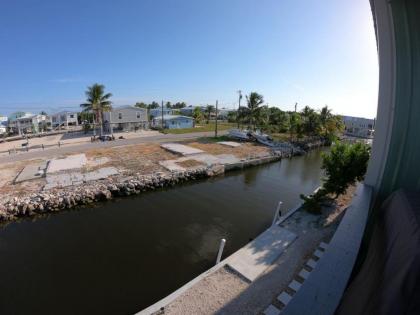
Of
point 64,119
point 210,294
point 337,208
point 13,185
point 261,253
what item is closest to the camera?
point 210,294

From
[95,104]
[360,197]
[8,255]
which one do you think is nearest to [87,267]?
[8,255]

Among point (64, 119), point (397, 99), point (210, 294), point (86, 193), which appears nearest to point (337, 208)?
point (397, 99)

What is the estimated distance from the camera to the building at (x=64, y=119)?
4794cm

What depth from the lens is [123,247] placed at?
8.73 meters

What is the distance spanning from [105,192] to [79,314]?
758cm

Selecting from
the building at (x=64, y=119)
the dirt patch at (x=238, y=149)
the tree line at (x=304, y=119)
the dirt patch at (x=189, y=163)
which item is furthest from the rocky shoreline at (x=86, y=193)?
the building at (x=64, y=119)

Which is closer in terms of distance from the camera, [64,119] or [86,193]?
[86,193]

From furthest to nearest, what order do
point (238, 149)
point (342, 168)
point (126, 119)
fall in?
1. point (126, 119)
2. point (238, 149)
3. point (342, 168)

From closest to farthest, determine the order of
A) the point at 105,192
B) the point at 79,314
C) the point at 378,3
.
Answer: the point at 378,3 → the point at 79,314 → the point at 105,192

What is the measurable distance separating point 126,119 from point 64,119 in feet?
68.3

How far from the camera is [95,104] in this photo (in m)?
31.8

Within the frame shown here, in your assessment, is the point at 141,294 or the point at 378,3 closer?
the point at 378,3

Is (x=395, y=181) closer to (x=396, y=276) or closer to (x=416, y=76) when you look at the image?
(x=416, y=76)

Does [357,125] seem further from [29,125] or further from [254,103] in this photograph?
[29,125]
